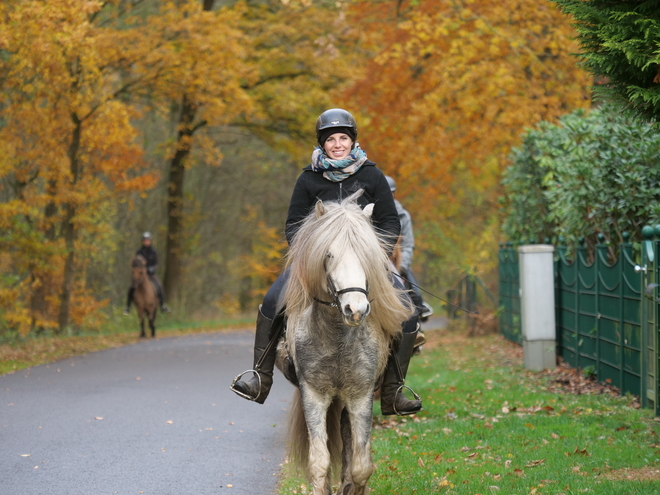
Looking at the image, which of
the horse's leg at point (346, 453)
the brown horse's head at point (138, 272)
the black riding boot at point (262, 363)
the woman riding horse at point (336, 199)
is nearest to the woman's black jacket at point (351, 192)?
the woman riding horse at point (336, 199)

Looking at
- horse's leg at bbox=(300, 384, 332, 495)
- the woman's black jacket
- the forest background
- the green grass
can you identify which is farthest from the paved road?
the forest background

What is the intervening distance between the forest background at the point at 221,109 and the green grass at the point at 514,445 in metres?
9.70

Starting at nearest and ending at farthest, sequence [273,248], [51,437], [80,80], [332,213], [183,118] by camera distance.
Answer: [332,213], [51,437], [80,80], [183,118], [273,248]

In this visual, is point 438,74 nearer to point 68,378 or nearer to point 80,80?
point 80,80

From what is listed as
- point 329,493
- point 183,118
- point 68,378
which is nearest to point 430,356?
point 68,378

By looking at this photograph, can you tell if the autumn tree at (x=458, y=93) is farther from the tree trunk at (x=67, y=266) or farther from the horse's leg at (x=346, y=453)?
the horse's leg at (x=346, y=453)

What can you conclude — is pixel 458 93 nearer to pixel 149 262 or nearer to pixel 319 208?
pixel 149 262

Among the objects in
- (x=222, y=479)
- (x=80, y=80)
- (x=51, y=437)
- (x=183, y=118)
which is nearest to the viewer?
(x=222, y=479)

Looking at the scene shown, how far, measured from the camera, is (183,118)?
2775 cm

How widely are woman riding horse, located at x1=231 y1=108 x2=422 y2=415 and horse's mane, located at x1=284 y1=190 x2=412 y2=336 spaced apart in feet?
1.08

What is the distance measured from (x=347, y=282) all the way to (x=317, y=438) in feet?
3.67

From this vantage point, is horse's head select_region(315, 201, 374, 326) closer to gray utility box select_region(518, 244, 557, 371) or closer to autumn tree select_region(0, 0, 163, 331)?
gray utility box select_region(518, 244, 557, 371)

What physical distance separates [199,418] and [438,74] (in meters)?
13.7

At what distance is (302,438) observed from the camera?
597 centimetres
